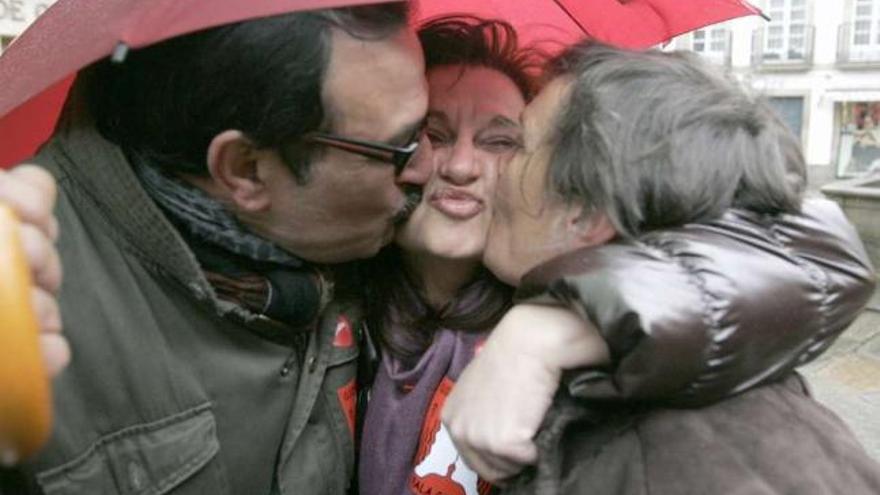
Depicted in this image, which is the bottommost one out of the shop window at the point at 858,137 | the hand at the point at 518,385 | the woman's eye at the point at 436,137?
the shop window at the point at 858,137

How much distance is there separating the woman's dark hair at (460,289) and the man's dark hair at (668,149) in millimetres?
468

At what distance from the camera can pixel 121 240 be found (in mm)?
1494

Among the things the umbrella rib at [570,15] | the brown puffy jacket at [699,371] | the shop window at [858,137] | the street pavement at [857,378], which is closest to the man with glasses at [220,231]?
the brown puffy jacket at [699,371]

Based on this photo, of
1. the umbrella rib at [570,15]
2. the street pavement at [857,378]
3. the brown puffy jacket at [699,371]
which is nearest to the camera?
the brown puffy jacket at [699,371]

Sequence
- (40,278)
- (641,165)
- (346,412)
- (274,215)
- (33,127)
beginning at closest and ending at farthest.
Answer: (40,278)
(641,165)
(274,215)
(346,412)
(33,127)

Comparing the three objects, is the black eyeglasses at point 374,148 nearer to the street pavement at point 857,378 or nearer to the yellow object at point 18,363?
the yellow object at point 18,363

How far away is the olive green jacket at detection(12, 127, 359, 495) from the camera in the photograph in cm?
138

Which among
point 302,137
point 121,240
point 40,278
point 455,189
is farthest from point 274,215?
point 40,278

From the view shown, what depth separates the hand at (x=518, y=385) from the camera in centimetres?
123

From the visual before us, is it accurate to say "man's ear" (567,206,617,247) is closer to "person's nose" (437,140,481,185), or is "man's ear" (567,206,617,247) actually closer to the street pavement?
"person's nose" (437,140,481,185)

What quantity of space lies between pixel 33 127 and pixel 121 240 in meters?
0.72

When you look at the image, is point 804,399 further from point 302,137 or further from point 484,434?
point 302,137

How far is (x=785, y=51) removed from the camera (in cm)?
2564

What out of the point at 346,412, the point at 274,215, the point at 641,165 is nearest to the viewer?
the point at 641,165
